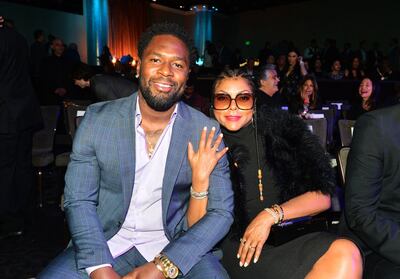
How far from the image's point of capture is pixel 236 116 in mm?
2246

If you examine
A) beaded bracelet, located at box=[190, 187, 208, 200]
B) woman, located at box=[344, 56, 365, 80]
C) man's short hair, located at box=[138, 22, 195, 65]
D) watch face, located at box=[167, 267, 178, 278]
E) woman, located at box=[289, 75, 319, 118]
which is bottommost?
watch face, located at box=[167, 267, 178, 278]

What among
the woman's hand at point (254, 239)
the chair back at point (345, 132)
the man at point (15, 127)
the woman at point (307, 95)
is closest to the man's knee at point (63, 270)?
the woman's hand at point (254, 239)

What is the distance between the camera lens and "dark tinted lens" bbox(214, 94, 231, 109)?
2.29 meters

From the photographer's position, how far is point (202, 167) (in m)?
1.80

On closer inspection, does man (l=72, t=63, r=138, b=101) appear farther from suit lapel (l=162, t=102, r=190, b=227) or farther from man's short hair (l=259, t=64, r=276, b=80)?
man's short hair (l=259, t=64, r=276, b=80)

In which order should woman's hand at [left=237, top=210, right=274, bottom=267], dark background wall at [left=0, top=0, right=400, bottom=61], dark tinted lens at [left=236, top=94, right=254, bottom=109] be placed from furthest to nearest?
dark background wall at [left=0, top=0, right=400, bottom=61] < dark tinted lens at [left=236, top=94, right=254, bottom=109] < woman's hand at [left=237, top=210, right=274, bottom=267]

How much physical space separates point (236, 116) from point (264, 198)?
0.45m

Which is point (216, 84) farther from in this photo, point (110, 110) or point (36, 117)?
point (36, 117)

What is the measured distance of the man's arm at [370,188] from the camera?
1.80 meters

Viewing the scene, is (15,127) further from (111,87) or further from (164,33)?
(164,33)

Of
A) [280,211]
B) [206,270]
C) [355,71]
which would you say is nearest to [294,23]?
[355,71]

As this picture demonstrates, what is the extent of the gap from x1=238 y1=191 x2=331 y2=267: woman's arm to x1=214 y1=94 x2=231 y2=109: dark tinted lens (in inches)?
24.0

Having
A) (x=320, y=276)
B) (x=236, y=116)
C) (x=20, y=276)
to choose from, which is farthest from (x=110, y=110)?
(x=20, y=276)

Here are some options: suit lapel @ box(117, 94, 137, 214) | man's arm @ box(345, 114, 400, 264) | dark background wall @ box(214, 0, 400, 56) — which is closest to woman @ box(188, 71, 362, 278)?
man's arm @ box(345, 114, 400, 264)
